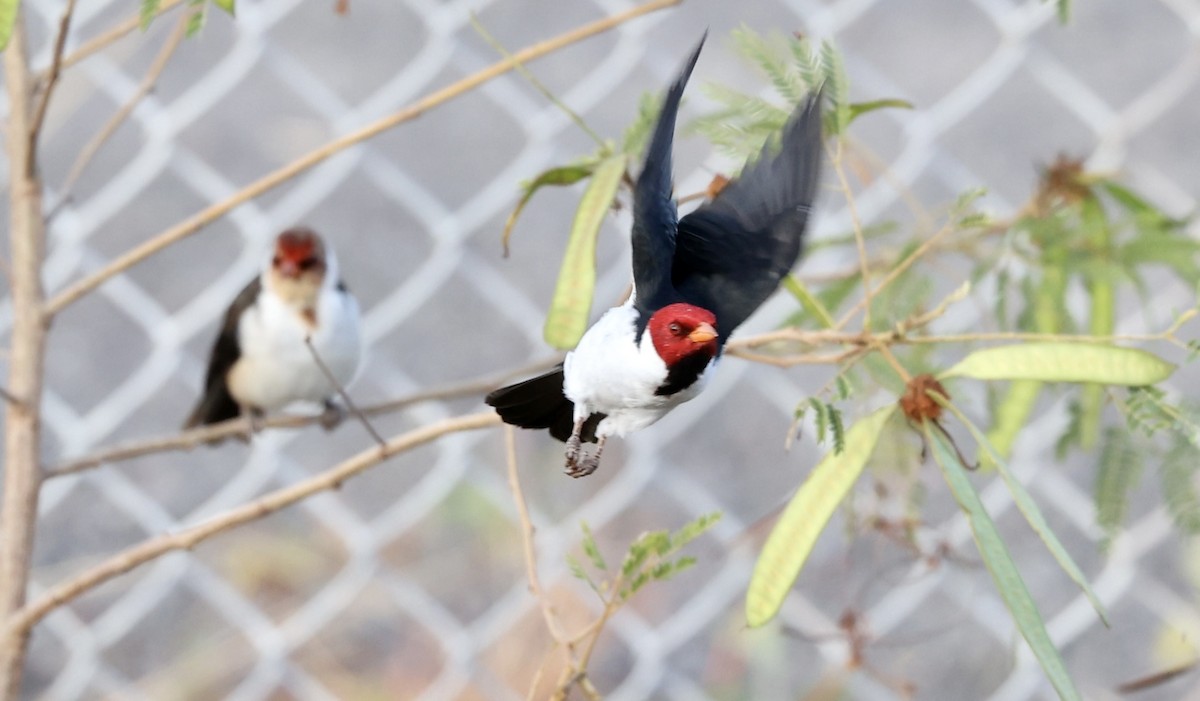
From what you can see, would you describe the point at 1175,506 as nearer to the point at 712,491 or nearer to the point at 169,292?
the point at 712,491

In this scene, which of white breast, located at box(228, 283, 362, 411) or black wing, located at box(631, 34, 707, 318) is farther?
white breast, located at box(228, 283, 362, 411)

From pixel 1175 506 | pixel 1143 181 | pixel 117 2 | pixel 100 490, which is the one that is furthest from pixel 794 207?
pixel 117 2

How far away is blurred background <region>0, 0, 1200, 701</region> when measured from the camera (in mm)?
1707

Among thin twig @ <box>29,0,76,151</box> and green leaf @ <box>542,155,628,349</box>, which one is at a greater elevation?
thin twig @ <box>29,0,76,151</box>

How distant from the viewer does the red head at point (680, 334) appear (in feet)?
1.71

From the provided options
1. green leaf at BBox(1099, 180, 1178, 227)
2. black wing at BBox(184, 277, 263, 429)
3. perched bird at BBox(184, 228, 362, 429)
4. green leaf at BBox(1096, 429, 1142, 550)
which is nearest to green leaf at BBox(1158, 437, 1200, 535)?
green leaf at BBox(1096, 429, 1142, 550)

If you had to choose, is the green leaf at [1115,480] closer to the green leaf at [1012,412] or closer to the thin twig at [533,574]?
the green leaf at [1012,412]

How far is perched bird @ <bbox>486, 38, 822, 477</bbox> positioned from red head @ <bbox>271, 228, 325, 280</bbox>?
110cm

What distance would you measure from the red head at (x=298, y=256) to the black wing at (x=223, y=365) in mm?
52

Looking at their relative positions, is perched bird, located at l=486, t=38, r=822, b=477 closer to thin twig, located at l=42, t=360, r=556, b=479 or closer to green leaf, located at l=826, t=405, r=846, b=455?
green leaf, located at l=826, t=405, r=846, b=455

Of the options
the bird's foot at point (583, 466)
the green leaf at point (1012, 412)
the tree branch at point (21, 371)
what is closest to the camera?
the bird's foot at point (583, 466)

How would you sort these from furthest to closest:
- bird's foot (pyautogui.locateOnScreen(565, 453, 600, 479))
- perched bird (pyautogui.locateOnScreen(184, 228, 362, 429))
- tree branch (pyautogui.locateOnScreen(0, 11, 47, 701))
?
perched bird (pyautogui.locateOnScreen(184, 228, 362, 429)) < tree branch (pyautogui.locateOnScreen(0, 11, 47, 701)) < bird's foot (pyautogui.locateOnScreen(565, 453, 600, 479))

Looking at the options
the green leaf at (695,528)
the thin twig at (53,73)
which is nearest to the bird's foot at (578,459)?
the green leaf at (695,528)

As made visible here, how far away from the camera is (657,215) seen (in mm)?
529
